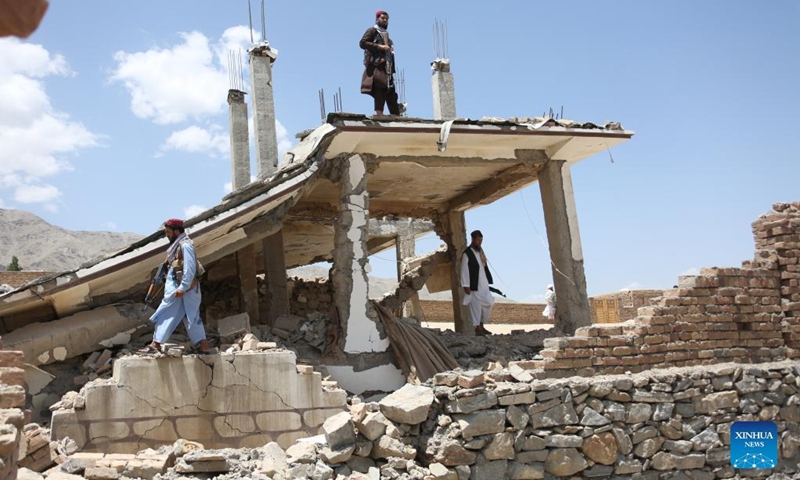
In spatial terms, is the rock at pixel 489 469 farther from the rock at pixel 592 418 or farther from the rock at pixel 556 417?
the rock at pixel 592 418

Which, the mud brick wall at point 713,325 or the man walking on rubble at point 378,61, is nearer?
the mud brick wall at point 713,325

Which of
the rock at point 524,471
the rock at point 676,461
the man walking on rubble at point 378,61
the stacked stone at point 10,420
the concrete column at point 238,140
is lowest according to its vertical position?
the rock at point 676,461

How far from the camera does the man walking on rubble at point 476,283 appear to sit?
10211 mm

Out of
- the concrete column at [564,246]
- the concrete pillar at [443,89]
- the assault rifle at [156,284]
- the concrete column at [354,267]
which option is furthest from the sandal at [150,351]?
the concrete pillar at [443,89]

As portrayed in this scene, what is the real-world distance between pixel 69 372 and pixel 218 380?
166 centimetres

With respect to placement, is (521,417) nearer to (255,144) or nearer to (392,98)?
(392,98)

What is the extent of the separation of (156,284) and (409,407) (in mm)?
3095

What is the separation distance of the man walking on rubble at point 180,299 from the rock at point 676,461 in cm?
453

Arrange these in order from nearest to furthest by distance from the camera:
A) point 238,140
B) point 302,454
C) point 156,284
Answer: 1. point 302,454
2. point 156,284
3. point 238,140

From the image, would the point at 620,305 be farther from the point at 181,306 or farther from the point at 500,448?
the point at 181,306

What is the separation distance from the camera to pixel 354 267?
8.61 m

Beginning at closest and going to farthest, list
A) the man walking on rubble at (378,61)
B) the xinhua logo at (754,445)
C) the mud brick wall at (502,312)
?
the xinhua logo at (754,445) < the man walking on rubble at (378,61) < the mud brick wall at (502,312)

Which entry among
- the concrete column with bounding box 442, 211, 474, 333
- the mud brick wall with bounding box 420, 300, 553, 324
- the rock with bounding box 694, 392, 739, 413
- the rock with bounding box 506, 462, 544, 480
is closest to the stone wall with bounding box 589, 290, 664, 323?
the mud brick wall with bounding box 420, 300, 553, 324

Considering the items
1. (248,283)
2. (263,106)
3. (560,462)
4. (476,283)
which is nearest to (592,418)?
(560,462)
